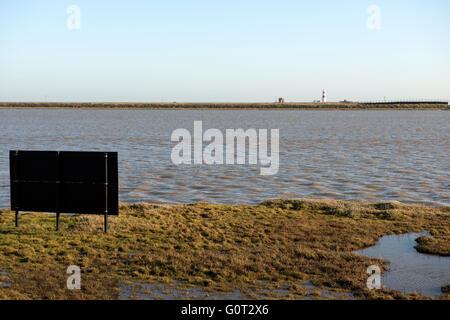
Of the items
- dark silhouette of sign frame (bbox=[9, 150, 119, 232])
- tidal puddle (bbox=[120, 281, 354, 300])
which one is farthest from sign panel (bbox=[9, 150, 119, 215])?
tidal puddle (bbox=[120, 281, 354, 300])

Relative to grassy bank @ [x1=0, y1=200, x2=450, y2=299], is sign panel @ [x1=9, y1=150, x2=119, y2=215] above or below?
above

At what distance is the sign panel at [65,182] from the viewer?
14195 millimetres

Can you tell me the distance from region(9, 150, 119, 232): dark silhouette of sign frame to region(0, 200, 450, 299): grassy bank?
0.79 metres

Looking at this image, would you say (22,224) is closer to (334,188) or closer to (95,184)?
(95,184)

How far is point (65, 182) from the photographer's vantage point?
47.2 feet

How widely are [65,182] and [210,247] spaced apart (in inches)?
193

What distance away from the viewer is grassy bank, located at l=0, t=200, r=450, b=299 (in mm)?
10109

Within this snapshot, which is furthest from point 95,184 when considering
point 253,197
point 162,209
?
point 253,197

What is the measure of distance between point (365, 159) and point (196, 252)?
1292 inches

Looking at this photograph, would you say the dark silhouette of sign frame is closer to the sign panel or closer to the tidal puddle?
the sign panel

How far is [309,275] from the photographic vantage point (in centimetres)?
1066
